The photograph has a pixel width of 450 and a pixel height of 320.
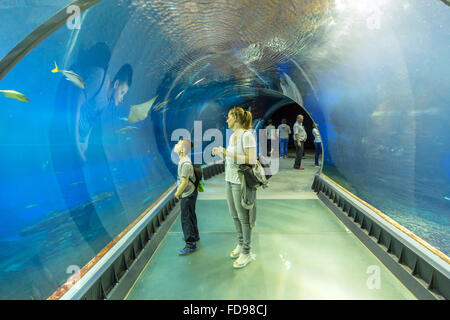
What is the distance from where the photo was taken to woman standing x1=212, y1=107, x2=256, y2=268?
2820 mm

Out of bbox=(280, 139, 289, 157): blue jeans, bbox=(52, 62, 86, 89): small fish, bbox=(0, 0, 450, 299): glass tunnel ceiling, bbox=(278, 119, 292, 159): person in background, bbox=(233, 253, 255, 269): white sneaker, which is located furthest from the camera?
bbox=(280, 139, 289, 157): blue jeans

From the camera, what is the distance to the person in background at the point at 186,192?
3.40 m

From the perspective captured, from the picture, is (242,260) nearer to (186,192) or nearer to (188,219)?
(188,219)

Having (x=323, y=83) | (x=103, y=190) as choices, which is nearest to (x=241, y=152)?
(x=103, y=190)

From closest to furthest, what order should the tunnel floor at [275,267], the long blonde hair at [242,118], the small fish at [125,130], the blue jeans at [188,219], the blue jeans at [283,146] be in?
the tunnel floor at [275,267] < the long blonde hair at [242,118] < the blue jeans at [188,219] < the small fish at [125,130] < the blue jeans at [283,146]

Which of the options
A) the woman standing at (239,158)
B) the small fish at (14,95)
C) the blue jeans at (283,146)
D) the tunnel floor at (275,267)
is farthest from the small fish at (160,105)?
the blue jeans at (283,146)

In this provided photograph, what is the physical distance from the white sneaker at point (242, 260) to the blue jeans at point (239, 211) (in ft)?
0.21

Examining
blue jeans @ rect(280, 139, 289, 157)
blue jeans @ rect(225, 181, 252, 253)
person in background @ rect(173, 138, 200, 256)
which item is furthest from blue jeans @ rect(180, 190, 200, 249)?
blue jeans @ rect(280, 139, 289, 157)

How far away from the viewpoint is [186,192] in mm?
3533

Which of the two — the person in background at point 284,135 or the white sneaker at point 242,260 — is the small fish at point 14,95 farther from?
the person in background at point 284,135

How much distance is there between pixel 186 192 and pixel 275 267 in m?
1.57

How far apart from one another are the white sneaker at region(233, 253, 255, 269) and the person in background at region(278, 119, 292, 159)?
9.40m

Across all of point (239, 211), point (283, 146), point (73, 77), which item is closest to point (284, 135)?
point (283, 146)

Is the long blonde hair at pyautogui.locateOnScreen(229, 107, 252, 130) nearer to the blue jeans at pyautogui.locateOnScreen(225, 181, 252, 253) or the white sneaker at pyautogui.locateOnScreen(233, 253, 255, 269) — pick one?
the blue jeans at pyautogui.locateOnScreen(225, 181, 252, 253)
